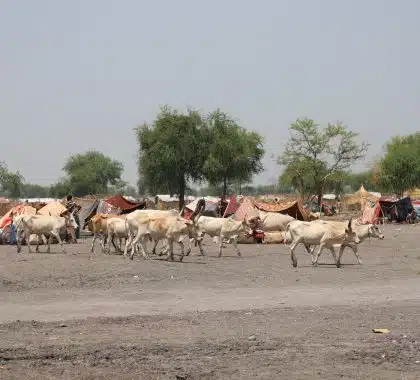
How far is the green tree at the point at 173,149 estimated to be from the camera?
202 feet

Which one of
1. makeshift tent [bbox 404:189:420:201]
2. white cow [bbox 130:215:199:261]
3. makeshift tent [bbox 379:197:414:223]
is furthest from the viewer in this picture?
makeshift tent [bbox 404:189:420:201]

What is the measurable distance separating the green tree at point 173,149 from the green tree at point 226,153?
2.61 ft

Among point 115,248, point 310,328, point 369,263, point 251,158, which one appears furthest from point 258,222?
point 251,158

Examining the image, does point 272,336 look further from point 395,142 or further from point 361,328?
point 395,142

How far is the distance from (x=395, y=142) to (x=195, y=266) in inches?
3172

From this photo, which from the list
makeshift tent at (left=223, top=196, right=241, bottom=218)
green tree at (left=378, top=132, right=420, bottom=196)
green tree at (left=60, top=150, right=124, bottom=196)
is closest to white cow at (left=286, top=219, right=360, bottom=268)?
makeshift tent at (left=223, top=196, right=241, bottom=218)

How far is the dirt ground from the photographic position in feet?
30.7

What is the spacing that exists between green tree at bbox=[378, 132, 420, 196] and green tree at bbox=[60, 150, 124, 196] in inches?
1989

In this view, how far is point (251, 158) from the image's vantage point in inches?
2798

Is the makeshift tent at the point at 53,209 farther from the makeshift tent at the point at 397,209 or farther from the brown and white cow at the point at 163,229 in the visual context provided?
the makeshift tent at the point at 397,209

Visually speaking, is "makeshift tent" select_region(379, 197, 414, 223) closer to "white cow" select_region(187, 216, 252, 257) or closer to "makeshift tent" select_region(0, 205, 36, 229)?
"makeshift tent" select_region(0, 205, 36, 229)

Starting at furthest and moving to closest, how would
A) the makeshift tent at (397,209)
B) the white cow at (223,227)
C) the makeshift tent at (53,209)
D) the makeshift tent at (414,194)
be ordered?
the makeshift tent at (414,194) → the makeshift tent at (397,209) → the makeshift tent at (53,209) → the white cow at (223,227)

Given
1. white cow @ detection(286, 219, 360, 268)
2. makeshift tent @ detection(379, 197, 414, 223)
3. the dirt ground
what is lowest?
the dirt ground

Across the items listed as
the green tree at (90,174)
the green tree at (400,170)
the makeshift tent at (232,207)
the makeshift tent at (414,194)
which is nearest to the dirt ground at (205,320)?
the makeshift tent at (232,207)
